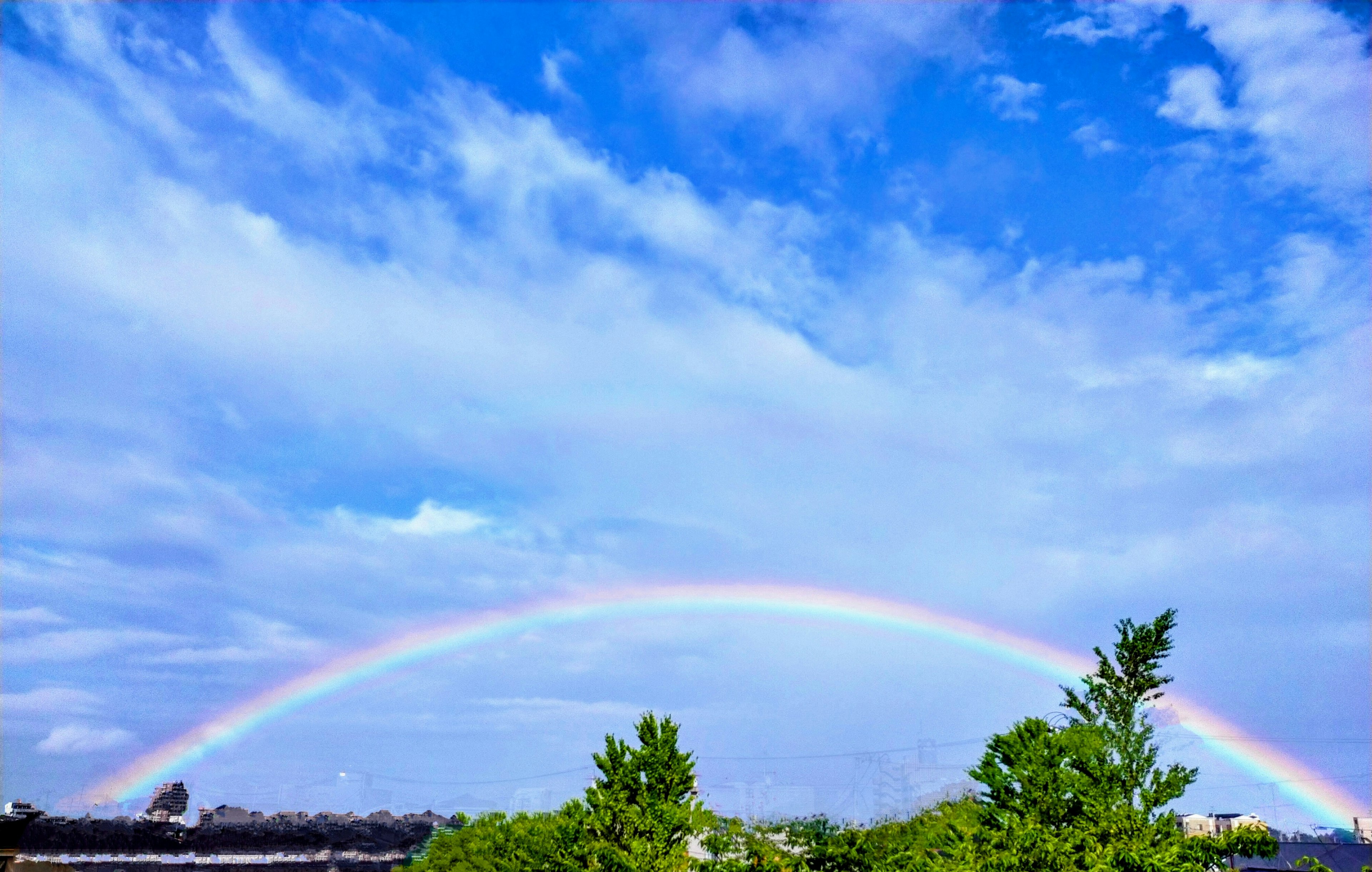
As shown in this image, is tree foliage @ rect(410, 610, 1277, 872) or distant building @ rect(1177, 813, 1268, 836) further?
distant building @ rect(1177, 813, 1268, 836)

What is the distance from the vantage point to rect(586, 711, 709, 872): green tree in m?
35.2

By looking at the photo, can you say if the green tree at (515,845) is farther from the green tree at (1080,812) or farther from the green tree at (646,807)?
the green tree at (1080,812)

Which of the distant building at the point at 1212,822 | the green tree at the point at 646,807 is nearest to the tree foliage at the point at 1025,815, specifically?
the green tree at the point at 646,807

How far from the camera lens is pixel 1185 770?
37938 millimetres

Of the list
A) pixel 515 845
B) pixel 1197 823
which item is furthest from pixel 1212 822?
pixel 515 845

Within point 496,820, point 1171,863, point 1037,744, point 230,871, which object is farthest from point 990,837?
point 230,871

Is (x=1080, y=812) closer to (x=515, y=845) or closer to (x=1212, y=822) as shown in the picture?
(x=515, y=845)

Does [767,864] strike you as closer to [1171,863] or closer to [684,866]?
[684,866]

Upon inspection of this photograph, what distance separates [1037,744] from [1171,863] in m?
6.05

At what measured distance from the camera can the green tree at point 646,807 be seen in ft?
116

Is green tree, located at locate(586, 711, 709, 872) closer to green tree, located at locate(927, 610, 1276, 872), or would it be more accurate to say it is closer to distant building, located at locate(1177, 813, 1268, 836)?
green tree, located at locate(927, 610, 1276, 872)

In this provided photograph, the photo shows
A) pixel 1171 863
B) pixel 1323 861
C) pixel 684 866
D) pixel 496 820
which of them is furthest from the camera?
pixel 1323 861

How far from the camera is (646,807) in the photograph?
118 feet

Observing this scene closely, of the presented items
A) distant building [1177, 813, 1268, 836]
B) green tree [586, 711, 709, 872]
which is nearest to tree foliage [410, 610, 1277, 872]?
green tree [586, 711, 709, 872]
